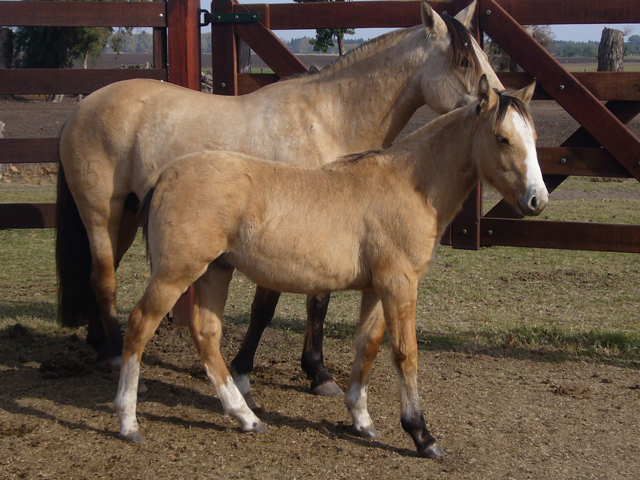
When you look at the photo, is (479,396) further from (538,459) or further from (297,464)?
(297,464)

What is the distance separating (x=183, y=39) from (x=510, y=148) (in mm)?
3124

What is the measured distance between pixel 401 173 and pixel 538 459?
5.57 ft

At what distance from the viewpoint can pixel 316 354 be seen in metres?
4.65

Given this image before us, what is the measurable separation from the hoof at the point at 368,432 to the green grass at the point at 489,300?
171 centimetres

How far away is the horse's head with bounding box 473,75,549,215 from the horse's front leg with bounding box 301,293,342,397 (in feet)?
5.15

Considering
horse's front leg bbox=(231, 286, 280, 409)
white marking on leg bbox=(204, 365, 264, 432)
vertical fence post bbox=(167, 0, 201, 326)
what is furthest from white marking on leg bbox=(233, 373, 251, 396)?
vertical fence post bbox=(167, 0, 201, 326)

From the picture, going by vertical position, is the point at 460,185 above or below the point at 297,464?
above

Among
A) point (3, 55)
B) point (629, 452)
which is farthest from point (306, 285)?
point (3, 55)

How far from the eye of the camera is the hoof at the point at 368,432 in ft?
12.4

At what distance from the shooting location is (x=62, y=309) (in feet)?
16.4

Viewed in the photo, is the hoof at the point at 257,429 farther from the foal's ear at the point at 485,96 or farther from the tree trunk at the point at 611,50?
the tree trunk at the point at 611,50

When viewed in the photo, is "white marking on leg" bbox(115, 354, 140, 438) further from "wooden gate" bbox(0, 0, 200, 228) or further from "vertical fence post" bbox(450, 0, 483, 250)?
"vertical fence post" bbox(450, 0, 483, 250)

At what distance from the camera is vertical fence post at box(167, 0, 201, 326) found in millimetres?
5398

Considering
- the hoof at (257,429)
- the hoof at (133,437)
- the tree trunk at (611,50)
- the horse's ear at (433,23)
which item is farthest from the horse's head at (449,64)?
the tree trunk at (611,50)
